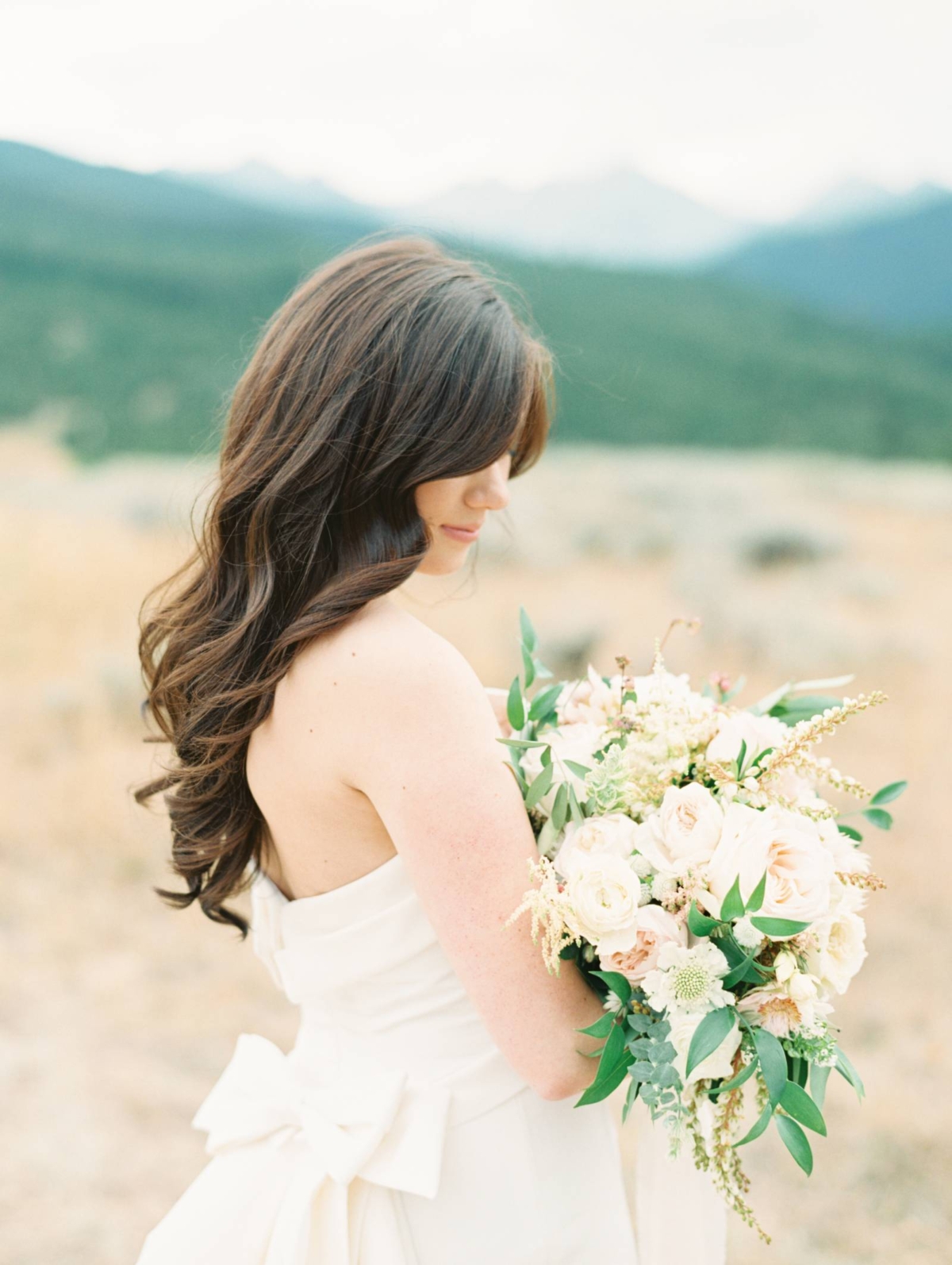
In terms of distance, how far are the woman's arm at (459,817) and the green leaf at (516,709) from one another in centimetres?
22

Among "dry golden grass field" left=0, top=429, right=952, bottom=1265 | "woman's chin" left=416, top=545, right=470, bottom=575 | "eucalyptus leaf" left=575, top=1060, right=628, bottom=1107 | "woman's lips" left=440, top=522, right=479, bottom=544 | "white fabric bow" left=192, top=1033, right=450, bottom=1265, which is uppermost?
A: "woman's lips" left=440, top=522, right=479, bottom=544

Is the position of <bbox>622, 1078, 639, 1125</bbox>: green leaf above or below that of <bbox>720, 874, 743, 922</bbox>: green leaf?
below

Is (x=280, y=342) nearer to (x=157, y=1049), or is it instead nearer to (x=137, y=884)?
(x=157, y=1049)

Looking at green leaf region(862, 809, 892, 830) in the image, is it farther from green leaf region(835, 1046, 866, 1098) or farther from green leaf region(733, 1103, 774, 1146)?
green leaf region(733, 1103, 774, 1146)

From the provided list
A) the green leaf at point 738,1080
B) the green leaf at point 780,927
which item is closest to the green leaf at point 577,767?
the green leaf at point 780,927

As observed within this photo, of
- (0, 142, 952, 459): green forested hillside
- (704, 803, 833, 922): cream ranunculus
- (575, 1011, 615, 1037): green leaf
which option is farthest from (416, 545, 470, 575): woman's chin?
(0, 142, 952, 459): green forested hillside

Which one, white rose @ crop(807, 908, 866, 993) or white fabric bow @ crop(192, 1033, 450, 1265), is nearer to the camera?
white rose @ crop(807, 908, 866, 993)

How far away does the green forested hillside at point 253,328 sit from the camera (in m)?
20.5

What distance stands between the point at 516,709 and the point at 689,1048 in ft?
1.82

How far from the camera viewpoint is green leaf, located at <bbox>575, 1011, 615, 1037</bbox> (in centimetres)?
139

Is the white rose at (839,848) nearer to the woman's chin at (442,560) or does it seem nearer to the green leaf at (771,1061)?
the green leaf at (771,1061)

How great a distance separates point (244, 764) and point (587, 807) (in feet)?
1.84

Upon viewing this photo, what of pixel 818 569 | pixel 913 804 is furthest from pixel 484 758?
pixel 818 569

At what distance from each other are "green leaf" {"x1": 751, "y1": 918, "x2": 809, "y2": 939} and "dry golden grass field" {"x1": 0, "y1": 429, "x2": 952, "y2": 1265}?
0.70 m
